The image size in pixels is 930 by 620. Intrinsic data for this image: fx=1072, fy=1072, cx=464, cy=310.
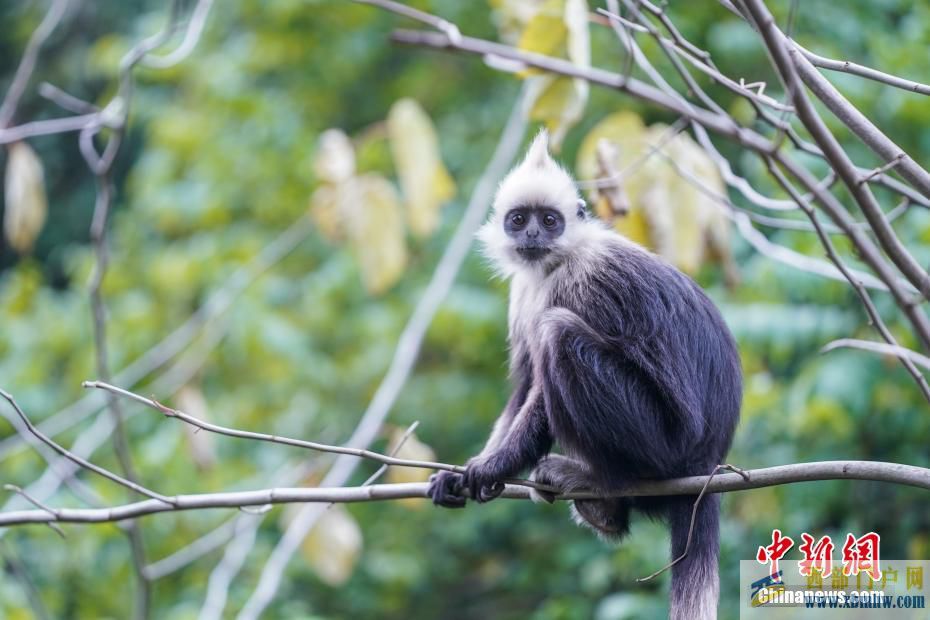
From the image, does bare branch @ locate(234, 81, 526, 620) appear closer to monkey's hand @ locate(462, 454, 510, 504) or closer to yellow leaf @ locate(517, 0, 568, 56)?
→ yellow leaf @ locate(517, 0, 568, 56)

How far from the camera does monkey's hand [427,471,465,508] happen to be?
400cm

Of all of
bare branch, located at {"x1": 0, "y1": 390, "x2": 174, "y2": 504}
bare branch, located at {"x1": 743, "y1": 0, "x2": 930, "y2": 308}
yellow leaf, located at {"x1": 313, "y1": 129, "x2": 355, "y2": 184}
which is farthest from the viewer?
yellow leaf, located at {"x1": 313, "y1": 129, "x2": 355, "y2": 184}

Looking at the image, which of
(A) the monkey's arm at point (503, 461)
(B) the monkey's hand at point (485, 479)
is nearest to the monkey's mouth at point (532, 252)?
(A) the monkey's arm at point (503, 461)

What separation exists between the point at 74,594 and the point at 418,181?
544 cm

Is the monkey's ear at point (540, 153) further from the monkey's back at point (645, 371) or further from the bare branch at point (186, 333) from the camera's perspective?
the bare branch at point (186, 333)

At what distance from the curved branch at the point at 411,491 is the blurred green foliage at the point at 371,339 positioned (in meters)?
2.76

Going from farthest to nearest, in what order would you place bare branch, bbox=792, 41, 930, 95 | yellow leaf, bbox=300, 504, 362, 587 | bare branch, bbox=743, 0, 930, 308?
yellow leaf, bbox=300, 504, 362, 587, bare branch, bbox=792, 41, 930, 95, bare branch, bbox=743, 0, 930, 308

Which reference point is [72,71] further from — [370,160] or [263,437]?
[263,437]

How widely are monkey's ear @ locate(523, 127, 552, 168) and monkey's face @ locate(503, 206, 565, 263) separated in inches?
7.7

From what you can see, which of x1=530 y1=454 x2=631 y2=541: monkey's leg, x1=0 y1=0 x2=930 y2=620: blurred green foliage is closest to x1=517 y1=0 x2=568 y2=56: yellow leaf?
x1=530 y1=454 x2=631 y2=541: monkey's leg

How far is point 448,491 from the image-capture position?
405 centimetres

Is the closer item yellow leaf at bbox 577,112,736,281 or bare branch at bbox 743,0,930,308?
bare branch at bbox 743,0,930,308

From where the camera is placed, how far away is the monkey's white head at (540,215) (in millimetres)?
4582

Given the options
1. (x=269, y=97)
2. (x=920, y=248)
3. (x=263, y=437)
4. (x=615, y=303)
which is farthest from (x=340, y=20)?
(x=263, y=437)
